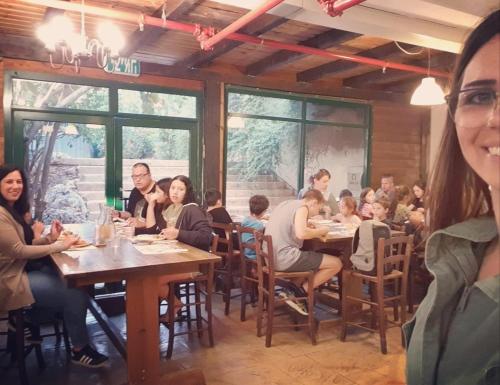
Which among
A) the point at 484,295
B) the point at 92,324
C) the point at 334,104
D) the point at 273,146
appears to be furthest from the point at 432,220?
the point at 334,104

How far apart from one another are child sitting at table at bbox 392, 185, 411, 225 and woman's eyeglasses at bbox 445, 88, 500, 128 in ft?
13.6

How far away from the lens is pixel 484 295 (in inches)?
27.1

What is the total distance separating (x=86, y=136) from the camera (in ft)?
16.5

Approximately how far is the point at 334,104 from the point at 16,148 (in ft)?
14.8

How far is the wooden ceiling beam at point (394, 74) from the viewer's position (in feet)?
16.3

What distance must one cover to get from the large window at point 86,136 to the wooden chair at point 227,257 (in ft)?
5.38

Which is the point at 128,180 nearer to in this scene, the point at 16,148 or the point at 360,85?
the point at 16,148

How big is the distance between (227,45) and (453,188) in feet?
13.5

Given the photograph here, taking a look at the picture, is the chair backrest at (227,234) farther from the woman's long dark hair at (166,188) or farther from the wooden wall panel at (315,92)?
the wooden wall panel at (315,92)

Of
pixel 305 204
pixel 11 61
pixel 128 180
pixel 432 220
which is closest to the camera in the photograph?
pixel 432 220

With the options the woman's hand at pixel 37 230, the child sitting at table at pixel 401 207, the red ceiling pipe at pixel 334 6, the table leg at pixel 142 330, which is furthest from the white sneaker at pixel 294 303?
the red ceiling pipe at pixel 334 6

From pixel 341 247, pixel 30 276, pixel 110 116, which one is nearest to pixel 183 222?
pixel 30 276

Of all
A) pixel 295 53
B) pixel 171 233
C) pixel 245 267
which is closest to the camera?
pixel 171 233

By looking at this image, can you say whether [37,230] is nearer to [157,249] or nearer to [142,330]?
[157,249]
